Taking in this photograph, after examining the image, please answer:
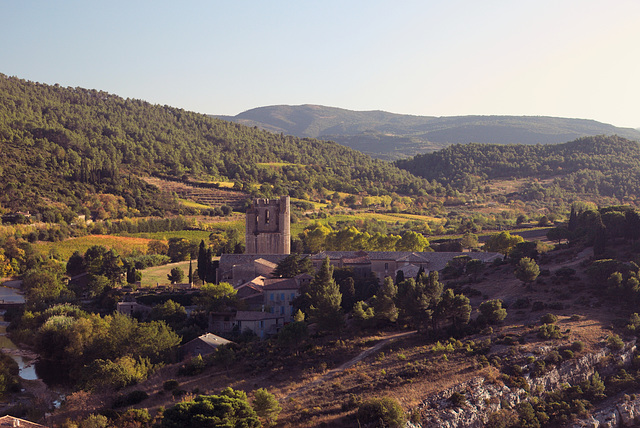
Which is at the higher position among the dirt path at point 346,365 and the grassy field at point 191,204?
the grassy field at point 191,204

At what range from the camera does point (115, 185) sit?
116 meters

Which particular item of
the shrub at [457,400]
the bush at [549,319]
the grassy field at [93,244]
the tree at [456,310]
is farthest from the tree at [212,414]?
the grassy field at [93,244]

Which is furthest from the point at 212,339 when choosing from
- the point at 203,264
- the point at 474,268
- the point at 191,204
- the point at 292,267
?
the point at 191,204

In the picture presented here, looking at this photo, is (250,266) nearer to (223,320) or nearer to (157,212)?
(223,320)

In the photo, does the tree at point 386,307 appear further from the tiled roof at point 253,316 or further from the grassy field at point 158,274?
the grassy field at point 158,274

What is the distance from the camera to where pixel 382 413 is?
30656mm

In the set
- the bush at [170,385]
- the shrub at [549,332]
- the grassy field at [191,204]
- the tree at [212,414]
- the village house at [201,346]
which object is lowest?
the bush at [170,385]

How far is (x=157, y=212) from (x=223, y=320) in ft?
200

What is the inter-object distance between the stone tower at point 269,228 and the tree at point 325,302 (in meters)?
19.9

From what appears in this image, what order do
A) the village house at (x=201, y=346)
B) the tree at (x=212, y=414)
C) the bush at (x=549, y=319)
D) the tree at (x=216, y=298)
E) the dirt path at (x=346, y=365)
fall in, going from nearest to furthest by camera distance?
the tree at (x=212, y=414) < the dirt path at (x=346, y=365) < the bush at (x=549, y=319) < the village house at (x=201, y=346) < the tree at (x=216, y=298)

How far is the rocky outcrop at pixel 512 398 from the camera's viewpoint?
1298 inches

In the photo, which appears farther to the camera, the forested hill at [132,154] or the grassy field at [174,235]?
the forested hill at [132,154]

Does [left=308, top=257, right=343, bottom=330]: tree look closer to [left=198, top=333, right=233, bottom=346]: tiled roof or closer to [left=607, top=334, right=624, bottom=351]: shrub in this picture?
[left=198, top=333, right=233, bottom=346]: tiled roof

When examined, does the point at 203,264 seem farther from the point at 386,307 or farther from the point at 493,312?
the point at 493,312
